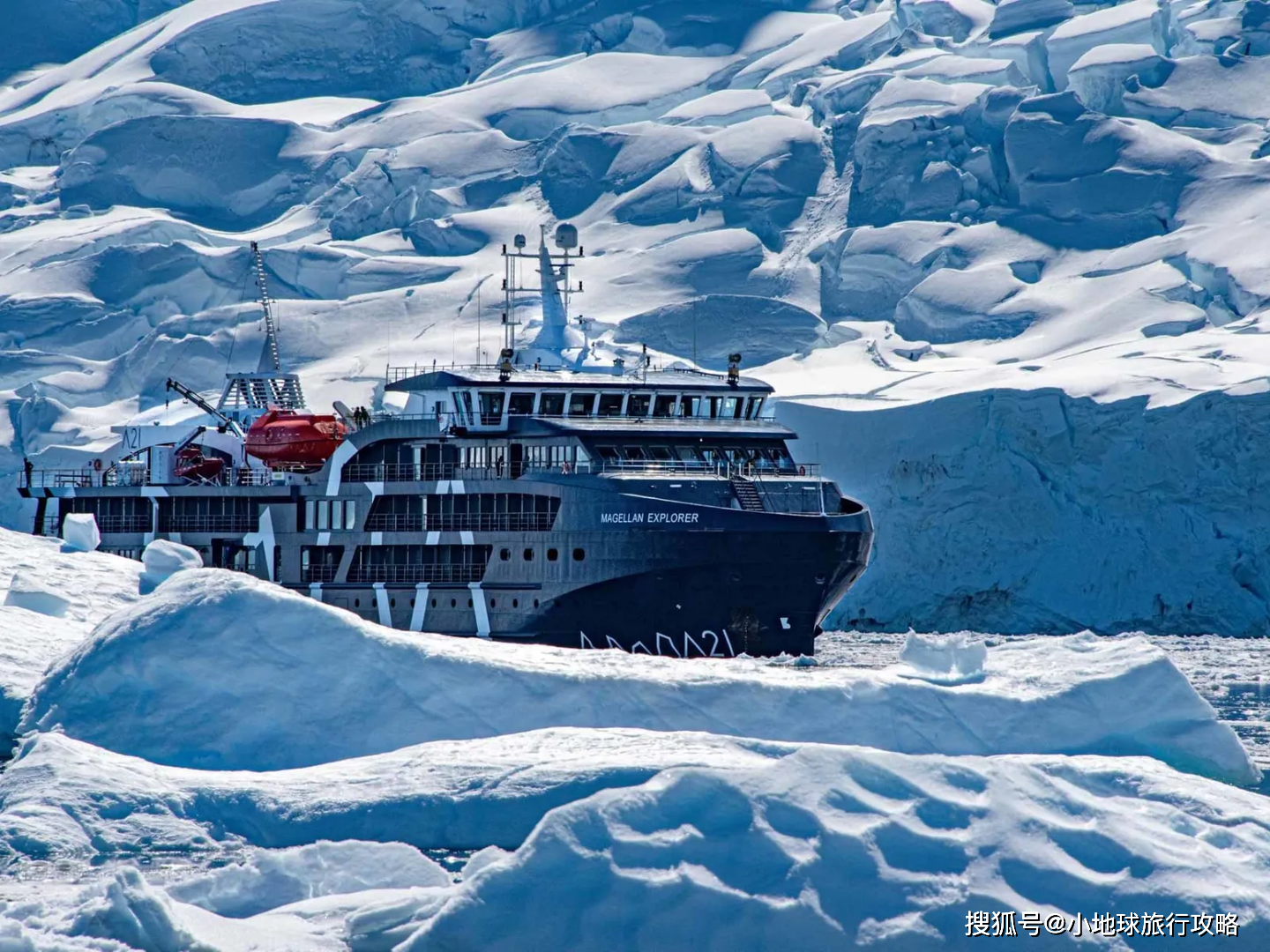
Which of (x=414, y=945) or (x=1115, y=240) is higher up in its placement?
(x=1115, y=240)

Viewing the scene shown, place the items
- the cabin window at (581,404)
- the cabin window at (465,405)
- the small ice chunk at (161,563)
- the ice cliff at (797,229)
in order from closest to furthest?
the small ice chunk at (161,563) < the cabin window at (465,405) < the cabin window at (581,404) < the ice cliff at (797,229)

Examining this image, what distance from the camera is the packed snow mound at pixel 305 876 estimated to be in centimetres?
1630

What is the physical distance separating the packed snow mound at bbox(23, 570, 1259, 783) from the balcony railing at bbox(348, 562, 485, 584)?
641 inches

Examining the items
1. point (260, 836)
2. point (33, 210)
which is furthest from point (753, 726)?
point (33, 210)

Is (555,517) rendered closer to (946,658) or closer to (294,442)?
(294,442)

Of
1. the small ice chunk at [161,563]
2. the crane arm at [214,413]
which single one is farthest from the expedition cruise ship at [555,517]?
the small ice chunk at [161,563]

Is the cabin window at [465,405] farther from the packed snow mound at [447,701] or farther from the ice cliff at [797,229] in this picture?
the packed snow mound at [447,701]

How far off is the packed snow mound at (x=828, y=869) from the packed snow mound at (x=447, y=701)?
696 centimetres

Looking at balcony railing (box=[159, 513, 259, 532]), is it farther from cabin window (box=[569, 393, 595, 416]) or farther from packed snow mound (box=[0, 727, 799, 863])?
packed snow mound (box=[0, 727, 799, 863])

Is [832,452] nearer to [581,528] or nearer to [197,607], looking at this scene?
[581,528]

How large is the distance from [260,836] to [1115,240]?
50122mm

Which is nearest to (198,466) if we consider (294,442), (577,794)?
(294,442)

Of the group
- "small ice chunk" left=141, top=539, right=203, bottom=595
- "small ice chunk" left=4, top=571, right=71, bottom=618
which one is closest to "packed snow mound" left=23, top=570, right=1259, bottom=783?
"small ice chunk" left=4, top=571, right=71, bottom=618

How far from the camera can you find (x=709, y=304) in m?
65.9
